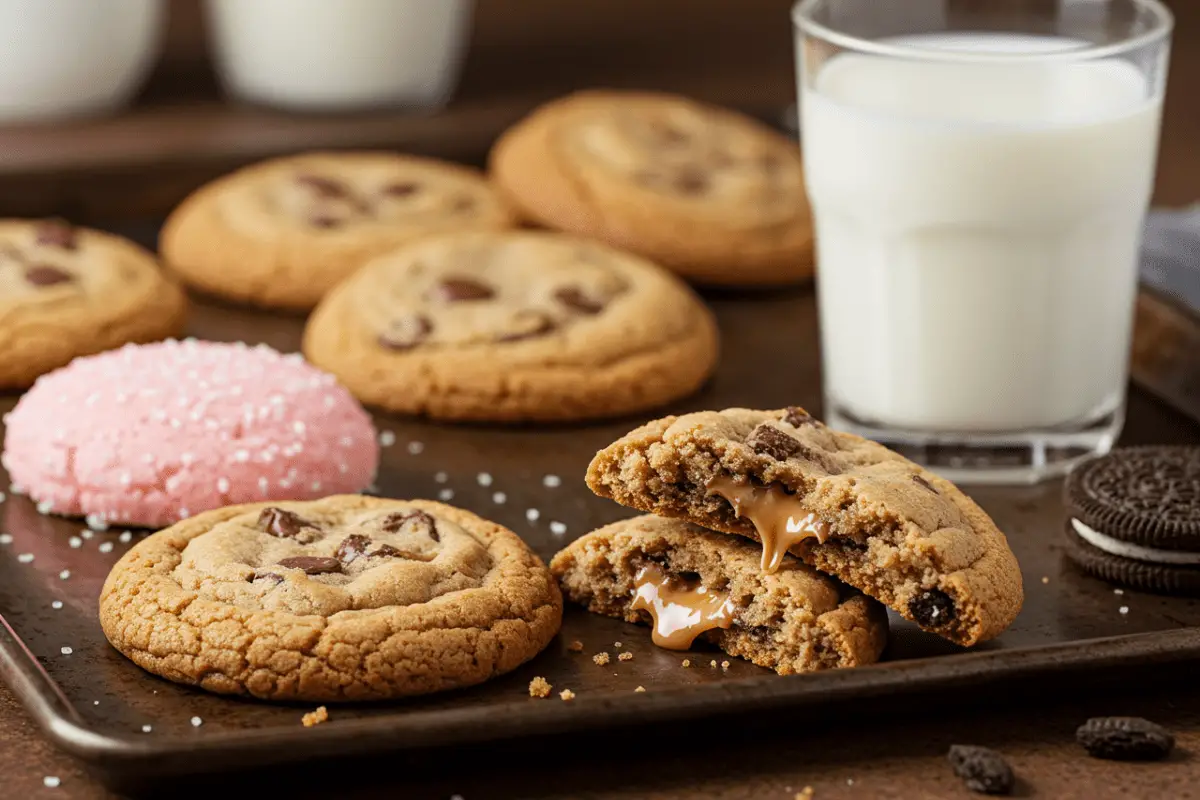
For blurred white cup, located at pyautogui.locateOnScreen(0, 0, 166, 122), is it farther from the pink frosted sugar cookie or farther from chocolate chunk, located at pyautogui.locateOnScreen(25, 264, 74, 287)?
the pink frosted sugar cookie

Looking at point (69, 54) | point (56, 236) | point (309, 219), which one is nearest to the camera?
point (56, 236)

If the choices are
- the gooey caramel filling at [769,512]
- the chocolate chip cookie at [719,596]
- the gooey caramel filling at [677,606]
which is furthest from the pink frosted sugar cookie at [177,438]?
the gooey caramel filling at [769,512]

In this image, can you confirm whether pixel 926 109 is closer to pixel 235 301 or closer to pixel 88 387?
pixel 88 387

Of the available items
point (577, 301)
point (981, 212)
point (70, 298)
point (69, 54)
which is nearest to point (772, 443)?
point (981, 212)

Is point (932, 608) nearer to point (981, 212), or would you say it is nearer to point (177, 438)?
point (981, 212)

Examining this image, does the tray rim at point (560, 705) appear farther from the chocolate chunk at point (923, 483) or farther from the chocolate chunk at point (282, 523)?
the chocolate chunk at point (282, 523)

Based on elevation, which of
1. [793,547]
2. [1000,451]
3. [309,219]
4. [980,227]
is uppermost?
[980,227]

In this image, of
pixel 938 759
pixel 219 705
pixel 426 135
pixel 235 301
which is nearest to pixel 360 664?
pixel 219 705
